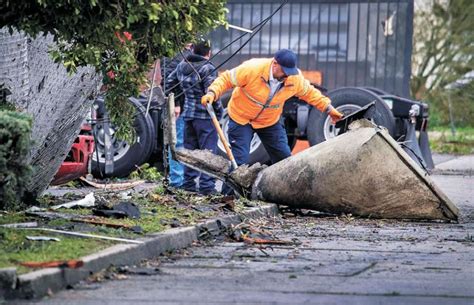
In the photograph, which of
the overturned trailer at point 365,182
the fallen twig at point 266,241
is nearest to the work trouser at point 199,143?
the overturned trailer at point 365,182

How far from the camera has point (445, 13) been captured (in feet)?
109

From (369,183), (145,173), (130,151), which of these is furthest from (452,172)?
(369,183)

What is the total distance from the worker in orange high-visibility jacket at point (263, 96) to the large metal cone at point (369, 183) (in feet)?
4.51

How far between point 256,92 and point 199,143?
0.91 meters

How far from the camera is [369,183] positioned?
11.1m

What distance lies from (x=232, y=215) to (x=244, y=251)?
71.1 inches

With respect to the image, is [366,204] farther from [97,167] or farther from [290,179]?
[97,167]

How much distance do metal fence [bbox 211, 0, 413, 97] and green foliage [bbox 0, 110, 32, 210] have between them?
499 inches

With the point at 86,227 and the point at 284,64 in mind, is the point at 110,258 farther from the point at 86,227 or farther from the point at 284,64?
the point at 284,64

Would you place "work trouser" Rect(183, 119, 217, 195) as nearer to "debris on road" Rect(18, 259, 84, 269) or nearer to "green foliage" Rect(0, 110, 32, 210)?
"green foliage" Rect(0, 110, 32, 210)

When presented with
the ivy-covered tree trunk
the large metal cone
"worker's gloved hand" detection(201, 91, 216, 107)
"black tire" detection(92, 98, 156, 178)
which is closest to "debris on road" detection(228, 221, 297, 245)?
the large metal cone

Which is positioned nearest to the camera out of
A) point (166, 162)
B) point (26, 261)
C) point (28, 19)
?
point (26, 261)

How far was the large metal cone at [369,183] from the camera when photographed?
1115cm

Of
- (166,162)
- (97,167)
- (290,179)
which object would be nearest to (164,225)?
(290,179)
